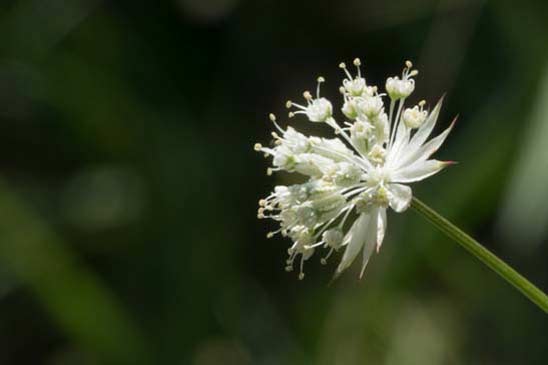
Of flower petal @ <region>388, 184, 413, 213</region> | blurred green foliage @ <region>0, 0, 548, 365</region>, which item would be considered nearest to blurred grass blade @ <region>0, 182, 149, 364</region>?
blurred green foliage @ <region>0, 0, 548, 365</region>

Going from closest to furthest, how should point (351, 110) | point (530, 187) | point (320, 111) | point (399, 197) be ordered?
point (399, 197)
point (351, 110)
point (320, 111)
point (530, 187)

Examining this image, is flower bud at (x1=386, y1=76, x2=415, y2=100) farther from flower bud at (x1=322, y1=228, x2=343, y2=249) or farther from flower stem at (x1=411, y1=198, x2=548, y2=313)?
flower stem at (x1=411, y1=198, x2=548, y2=313)

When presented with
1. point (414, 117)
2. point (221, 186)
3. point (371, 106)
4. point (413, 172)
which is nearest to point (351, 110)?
point (371, 106)

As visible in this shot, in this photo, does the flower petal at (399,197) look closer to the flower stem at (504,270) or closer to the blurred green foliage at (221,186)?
the flower stem at (504,270)

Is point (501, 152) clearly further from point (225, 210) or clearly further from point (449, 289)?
point (225, 210)

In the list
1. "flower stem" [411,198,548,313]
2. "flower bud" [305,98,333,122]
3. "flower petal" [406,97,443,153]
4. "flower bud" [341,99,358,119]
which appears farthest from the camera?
"flower bud" [305,98,333,122]

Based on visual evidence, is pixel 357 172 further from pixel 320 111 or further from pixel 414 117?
pixel 320 111

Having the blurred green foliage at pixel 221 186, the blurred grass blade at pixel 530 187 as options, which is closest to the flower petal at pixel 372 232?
the blurred grass blade at pixel 530 187
